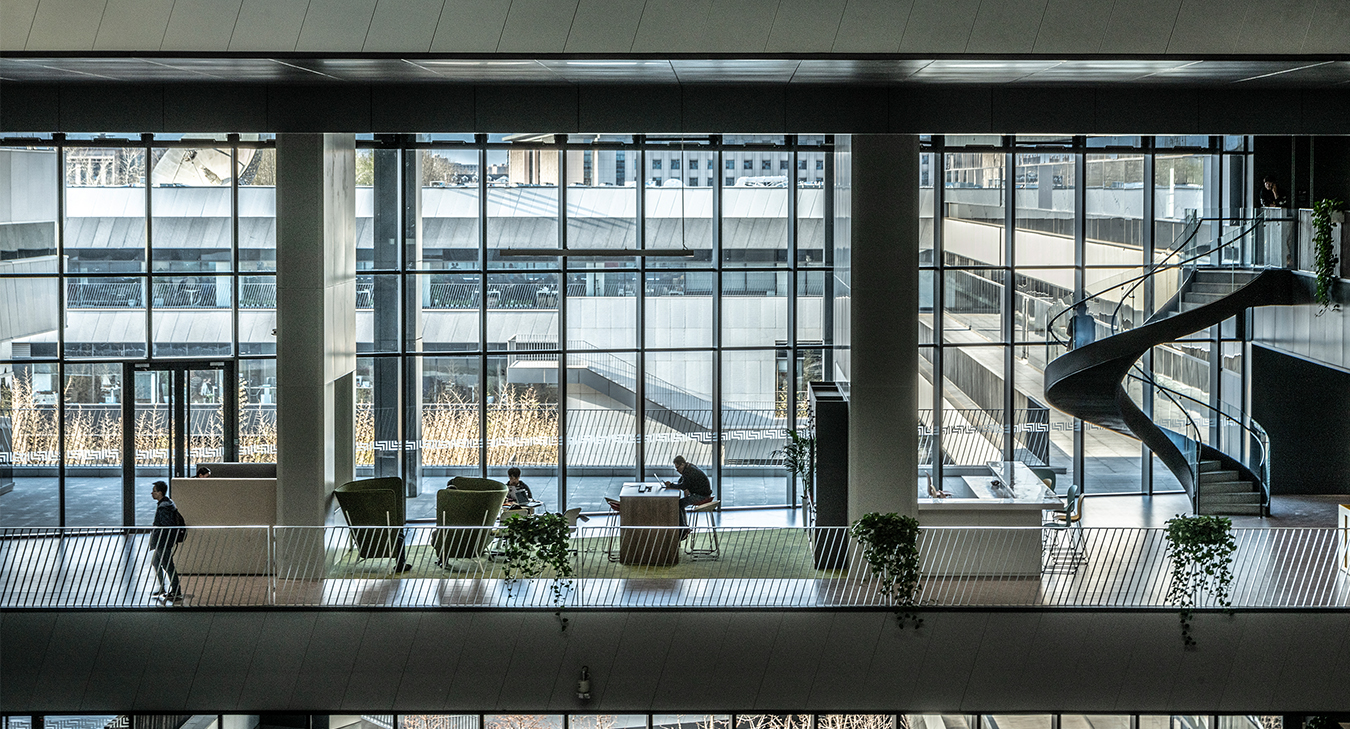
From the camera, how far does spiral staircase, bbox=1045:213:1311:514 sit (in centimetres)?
1455

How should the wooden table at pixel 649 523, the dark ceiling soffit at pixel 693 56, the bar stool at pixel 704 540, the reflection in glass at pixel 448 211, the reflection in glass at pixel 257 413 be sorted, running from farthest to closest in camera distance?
the reflection in glass at pixel 448 211 → the reflection in glass at pixel 257 413 → the bar stool at pixel 704 540 → the wooden table at pixel 649 523 → the dark ceiling soffit at pixel 693 56

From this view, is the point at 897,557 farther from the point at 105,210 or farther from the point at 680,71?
the point at 105,210

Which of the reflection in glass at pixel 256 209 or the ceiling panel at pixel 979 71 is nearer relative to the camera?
the ceiling panel at pixel 979 71

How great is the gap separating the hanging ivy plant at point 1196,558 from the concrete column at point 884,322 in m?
2.65

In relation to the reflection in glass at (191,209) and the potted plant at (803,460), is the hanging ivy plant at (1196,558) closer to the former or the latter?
the potted plant at (803,460)

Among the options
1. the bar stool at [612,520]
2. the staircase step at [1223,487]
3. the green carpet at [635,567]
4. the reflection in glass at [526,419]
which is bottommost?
the green carpet at [635,567]

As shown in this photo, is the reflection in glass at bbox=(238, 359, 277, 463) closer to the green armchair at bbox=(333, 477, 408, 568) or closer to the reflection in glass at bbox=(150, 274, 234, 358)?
the reflection in glass at bbox=(150, 274, 234, 358)

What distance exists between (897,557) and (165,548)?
23.7 ft

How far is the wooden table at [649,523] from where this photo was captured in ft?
43.7

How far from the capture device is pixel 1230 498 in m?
15.3

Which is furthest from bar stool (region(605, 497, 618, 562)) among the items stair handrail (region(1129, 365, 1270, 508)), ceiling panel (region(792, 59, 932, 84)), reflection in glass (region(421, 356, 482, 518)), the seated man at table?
stair handrail (region(1129, 365, 1270, 508))

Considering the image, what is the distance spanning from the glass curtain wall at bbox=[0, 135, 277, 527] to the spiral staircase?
10.7 m

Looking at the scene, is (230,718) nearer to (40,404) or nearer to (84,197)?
(40,404)

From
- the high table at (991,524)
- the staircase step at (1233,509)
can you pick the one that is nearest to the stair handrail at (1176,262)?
the staircase step at (1233,509)
